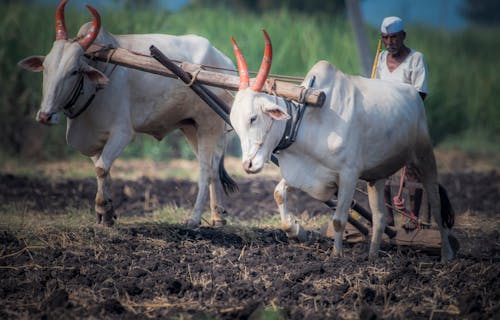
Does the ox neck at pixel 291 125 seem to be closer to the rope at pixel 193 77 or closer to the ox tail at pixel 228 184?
the rope at pixel 193 77

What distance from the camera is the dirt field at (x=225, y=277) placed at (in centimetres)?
499

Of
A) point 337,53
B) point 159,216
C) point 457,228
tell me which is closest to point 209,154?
point 159,216

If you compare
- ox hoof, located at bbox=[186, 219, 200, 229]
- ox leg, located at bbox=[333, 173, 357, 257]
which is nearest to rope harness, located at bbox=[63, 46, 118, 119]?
ox hoof, located at bbox=[186, 219, 200, 229]

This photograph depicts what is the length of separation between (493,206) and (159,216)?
12.4ft

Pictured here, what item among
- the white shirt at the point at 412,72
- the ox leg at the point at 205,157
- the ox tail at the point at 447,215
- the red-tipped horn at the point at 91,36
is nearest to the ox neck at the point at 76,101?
the red-tipped horn at the point at 91,36

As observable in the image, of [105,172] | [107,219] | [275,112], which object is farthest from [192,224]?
[275,112]

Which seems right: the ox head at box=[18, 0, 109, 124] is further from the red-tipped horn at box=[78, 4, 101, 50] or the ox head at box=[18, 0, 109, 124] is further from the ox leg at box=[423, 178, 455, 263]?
the ox leg at box=[423, 178, 455, 263]

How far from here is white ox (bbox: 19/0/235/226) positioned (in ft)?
21.7

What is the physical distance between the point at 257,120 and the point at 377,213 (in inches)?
59.0

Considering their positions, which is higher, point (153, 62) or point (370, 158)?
point (153, 62)

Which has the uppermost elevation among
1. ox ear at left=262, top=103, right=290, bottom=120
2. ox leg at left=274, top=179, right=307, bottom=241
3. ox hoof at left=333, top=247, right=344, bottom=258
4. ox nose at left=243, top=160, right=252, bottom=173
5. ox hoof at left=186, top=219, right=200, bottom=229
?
ox ear at left=262, top=103, right=290, bottom=120

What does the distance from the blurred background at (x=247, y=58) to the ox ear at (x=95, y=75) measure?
5253 mm

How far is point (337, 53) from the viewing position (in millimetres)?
14430

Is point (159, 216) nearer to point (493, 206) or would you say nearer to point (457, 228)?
point (457, 228)
